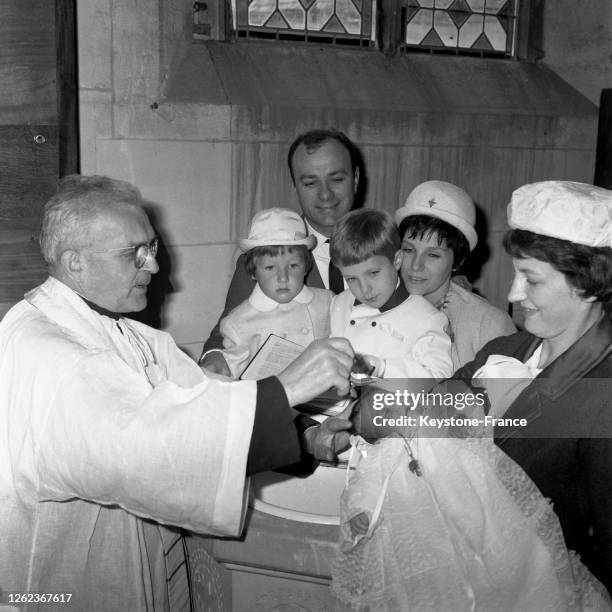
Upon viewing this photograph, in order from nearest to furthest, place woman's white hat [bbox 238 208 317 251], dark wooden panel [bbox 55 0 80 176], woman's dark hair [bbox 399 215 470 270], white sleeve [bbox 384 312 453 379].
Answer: white sleeve [bbox 384 312 453 379], woman's dark hair [bbox 399 215 470 270], woman's white hat [bbox 238 208 317 251], dark wooden panel [bbox 55 0 80 176]

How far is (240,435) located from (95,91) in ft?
8.25

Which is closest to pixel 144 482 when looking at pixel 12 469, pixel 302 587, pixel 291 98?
pixel 12 469

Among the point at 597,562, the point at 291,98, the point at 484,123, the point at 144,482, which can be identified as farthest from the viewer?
the point at 484,123

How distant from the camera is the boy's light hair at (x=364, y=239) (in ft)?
9.00

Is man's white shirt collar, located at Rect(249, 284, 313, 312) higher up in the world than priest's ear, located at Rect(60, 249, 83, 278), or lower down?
lower down

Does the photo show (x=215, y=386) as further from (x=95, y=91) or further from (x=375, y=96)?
(x=375, y=96)

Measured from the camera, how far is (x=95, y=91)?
3646 millimetres

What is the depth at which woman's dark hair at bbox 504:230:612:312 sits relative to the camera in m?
1.82

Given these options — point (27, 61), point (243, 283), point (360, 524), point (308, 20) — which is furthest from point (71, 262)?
point (308, 20)

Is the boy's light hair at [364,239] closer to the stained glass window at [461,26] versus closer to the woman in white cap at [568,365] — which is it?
the woman in white cap at [568,365]

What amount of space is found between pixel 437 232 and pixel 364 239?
325mm

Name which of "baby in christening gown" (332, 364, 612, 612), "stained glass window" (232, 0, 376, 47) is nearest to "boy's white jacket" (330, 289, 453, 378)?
"baby in christening gown" (332, 364, 612, 612)

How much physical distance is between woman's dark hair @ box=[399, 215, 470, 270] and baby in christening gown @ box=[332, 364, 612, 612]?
1206 mm

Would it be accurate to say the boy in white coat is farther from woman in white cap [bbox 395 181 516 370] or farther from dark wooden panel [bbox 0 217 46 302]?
dark wooden panel [bbox 0 217 46 302]
